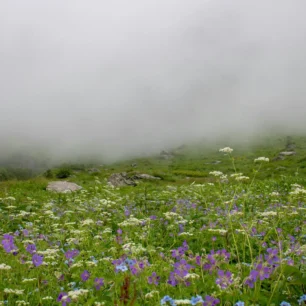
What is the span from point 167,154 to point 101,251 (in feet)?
544

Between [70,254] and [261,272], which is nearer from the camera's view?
[261,272]

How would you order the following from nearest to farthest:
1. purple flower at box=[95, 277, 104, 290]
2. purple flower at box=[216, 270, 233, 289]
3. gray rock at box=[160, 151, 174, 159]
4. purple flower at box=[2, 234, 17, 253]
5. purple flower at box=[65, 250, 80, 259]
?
purple flower at box=[216, 270, 233, 289]
purple flower at box=[95, 277, 104, 290]
purple flower at box=[2, 234, 17, 253]
purple flower at box=[65, 250, 80, 259]
gray rock at box=[160, 151, 174, 159]

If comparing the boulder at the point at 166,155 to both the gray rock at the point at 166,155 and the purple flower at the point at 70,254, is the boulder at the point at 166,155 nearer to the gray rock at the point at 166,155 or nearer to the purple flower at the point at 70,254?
the gray rock at the point at 166,155

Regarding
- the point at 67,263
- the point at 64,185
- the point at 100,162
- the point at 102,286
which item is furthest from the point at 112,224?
the point at 100,162

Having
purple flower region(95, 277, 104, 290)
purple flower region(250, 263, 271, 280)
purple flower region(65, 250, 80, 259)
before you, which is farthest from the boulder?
purple flower region(250, 263, 271, 280)

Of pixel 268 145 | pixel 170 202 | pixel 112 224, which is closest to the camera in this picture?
pixel 112 224

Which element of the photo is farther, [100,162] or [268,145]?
[100,162]

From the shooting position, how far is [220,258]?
513 centimetres

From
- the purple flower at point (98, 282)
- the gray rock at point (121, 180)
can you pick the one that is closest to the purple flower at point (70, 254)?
the purple flower at point (98, 282)

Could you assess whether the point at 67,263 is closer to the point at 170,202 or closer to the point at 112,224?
the point at 112,224

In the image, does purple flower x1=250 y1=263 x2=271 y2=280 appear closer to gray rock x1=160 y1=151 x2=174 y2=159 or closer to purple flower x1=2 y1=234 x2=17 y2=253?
purple flower x1=2 y1=234 x2=17 y2=253

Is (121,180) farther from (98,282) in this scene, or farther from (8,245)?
(98,282)

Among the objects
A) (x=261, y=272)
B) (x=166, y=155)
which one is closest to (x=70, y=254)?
(x=261, y=272)

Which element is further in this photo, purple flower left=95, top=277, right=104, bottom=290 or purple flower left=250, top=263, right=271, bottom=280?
purple flower left=95, top=277, right=104, bottom=290
